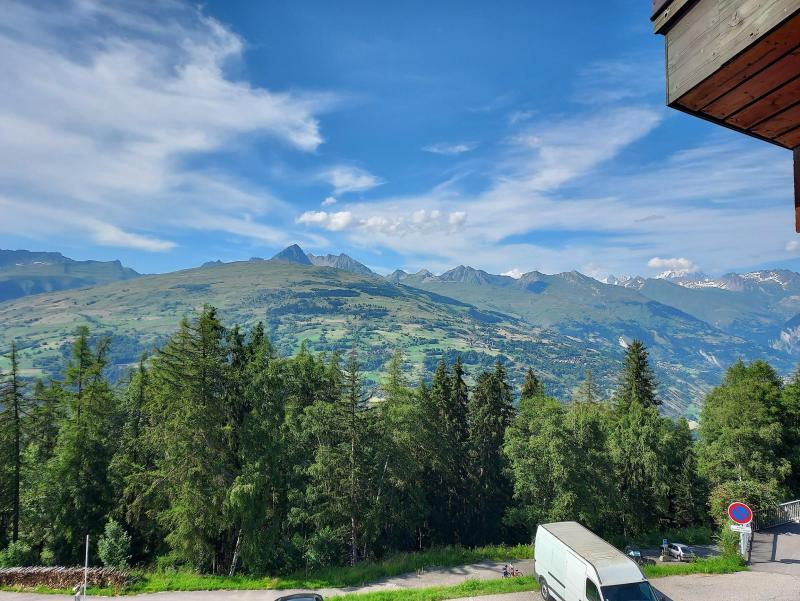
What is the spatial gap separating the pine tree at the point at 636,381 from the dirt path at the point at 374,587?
3252 centimetres

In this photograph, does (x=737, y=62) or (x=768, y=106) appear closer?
(x=737, y=62)

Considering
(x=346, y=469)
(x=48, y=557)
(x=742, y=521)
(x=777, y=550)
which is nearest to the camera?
(x=742, y=521)

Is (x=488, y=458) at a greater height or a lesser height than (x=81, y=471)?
lesser

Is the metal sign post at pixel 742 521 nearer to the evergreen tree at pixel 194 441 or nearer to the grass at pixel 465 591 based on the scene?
the grass at pixel 465 591

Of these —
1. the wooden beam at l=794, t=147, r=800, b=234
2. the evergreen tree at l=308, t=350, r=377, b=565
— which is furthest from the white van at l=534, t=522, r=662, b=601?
the evergreen tree at l=308, t=350, r=377, b=565

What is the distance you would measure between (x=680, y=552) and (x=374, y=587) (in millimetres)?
17014

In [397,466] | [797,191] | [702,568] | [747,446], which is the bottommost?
[397,466]

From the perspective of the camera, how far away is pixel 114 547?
29.6 meters

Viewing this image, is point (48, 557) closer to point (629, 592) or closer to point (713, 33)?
point (629, 592)

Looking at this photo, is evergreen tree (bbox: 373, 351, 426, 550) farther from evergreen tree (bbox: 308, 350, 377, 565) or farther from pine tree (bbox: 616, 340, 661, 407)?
pine tree (bbox: 616, 340, 661, 407)

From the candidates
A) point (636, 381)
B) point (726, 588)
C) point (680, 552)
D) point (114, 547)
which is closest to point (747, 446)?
point (680, 552)

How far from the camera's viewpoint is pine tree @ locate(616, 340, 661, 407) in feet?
170

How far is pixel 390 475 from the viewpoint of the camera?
37438 millimetres

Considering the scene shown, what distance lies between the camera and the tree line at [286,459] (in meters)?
29.6
